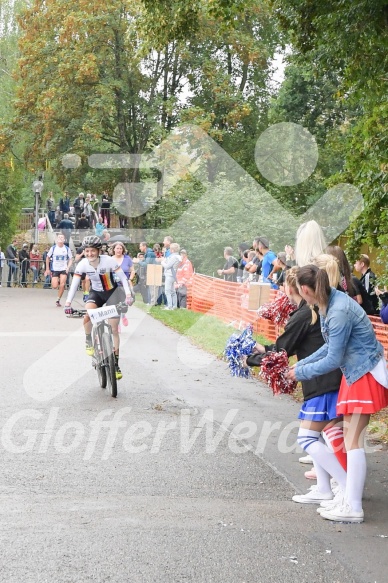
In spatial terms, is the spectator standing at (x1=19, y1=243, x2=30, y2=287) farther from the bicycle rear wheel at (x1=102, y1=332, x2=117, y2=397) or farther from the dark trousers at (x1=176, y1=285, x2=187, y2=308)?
the bicycle rear wheel at (x1=102, y1=332, x2=117, y2=397)

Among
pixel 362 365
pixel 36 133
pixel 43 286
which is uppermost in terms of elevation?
pixel 36 133

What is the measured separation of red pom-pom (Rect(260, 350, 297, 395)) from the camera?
22.2ft

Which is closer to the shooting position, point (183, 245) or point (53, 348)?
point (53, 348)

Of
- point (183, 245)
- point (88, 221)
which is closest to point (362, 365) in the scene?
point (183, 245)

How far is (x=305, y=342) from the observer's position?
702 cm

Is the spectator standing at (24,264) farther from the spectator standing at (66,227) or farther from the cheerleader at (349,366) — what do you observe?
the cheerleader at (349,366)

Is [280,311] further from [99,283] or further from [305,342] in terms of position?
[99,283]

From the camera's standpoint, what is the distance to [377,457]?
873 centimetres

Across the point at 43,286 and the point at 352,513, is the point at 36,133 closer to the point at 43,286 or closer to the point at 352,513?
the point at 43,286

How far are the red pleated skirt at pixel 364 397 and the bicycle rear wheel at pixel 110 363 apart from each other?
5155mm

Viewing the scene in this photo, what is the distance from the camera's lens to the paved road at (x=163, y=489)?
5.38 m

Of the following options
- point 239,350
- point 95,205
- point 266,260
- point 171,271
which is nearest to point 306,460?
point 239,350

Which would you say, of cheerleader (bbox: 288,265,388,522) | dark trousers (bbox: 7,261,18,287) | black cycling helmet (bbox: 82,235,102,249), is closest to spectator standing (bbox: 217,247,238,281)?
black cycling helmet (bbox: 82,235,102,249)

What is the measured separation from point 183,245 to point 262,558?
27978 mm
